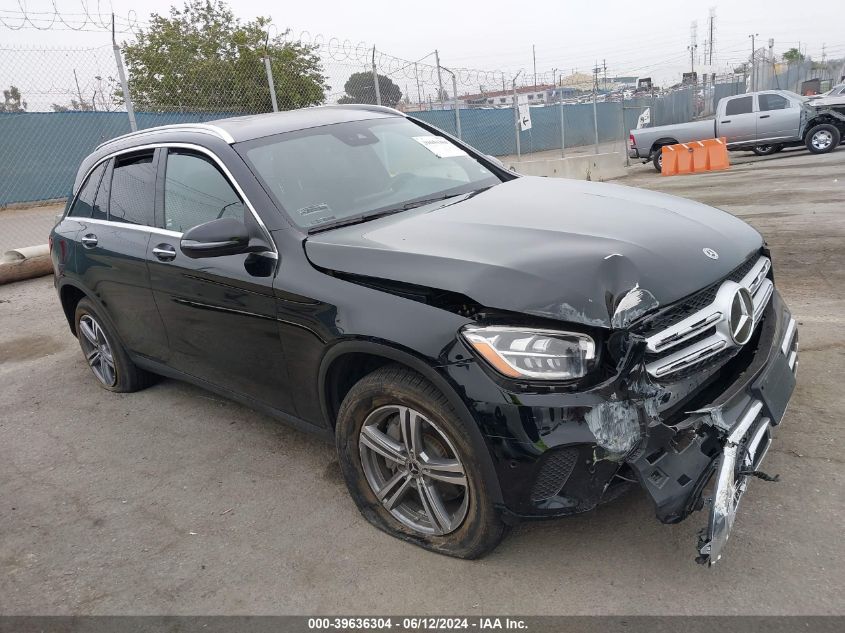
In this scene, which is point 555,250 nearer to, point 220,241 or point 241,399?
point 220,241

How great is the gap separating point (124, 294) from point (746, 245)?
349 cm

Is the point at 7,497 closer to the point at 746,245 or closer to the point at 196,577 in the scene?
the point at 196,577

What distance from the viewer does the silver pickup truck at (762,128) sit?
695 inches

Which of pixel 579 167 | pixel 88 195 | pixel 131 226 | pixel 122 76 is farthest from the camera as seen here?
pixel 579 167

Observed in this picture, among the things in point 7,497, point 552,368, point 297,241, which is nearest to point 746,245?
point 552,368

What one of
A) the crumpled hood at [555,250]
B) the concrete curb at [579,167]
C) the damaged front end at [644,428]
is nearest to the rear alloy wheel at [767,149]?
the concrete curb at [579,167]

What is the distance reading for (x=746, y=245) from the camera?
2.97m

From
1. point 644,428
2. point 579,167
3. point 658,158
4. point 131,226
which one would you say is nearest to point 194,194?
point 131,226

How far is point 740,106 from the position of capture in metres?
18.3

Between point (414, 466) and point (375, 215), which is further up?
point (375, 215)

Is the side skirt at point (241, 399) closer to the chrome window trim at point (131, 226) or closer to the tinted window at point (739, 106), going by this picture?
the chrome window trim at point (131, 226)

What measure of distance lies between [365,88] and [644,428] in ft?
37.9

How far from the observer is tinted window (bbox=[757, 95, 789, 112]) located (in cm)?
1783

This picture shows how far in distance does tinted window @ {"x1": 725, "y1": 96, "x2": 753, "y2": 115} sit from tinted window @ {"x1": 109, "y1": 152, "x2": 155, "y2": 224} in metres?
17.9
